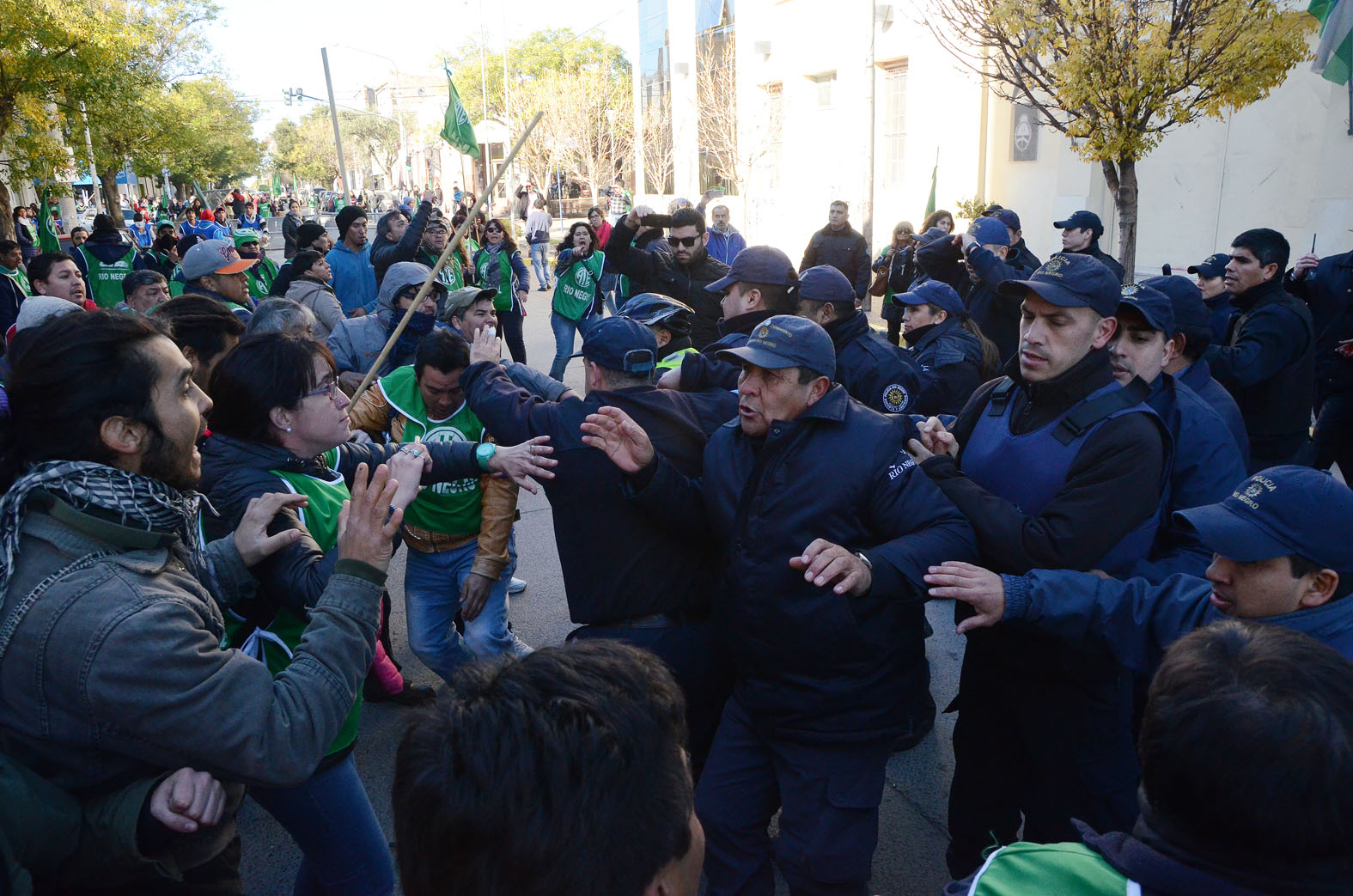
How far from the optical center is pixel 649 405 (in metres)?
3.22

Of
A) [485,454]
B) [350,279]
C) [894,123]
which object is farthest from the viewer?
[894,123]

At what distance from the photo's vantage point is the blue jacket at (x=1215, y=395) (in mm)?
3668

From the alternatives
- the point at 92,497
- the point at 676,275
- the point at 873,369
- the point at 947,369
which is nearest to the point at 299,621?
the point at 92,497

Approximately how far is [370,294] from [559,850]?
8.33 metres

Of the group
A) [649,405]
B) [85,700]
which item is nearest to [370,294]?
[649,405]

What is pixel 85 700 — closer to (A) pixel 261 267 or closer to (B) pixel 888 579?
(B) pixel 888 579

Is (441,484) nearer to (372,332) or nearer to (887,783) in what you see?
(372,332)

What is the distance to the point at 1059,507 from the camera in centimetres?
255

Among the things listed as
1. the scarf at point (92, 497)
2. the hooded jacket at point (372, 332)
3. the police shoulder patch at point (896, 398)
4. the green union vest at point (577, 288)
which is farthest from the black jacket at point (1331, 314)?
the green union vest at point (577, 288)

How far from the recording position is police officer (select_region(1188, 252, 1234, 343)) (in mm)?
5398

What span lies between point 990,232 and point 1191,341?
8.47 feet

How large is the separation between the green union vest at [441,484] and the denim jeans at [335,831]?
1.59 meters

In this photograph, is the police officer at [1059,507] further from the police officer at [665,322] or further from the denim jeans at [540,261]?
the denim jeans at [540,261]

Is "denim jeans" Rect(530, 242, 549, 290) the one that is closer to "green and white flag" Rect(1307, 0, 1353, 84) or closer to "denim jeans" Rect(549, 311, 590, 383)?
"denim jeans" Rect(549, 311, 590, 383)
